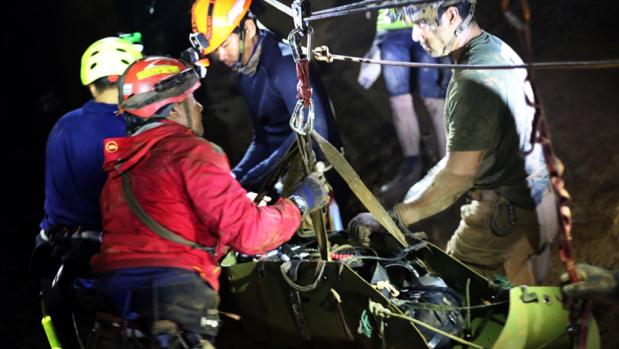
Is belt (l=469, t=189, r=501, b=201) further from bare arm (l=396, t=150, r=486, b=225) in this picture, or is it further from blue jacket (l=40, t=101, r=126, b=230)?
blue jacket (l=40, t=101, r=126, b=230)

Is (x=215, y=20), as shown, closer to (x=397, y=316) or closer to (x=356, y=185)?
(x=356, y=185)

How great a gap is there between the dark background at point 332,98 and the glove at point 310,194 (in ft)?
5.75

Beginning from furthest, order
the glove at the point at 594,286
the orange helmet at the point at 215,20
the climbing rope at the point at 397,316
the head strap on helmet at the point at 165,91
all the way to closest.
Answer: the orange helmet at the point at 215,20
the head strap on helmet at the point at 165,91
the climbing rope at the point at 397,316
the glove at the point at 594,286

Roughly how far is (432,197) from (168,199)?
1546 millimetres

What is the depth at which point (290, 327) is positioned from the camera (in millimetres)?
3342

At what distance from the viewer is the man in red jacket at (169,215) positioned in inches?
105

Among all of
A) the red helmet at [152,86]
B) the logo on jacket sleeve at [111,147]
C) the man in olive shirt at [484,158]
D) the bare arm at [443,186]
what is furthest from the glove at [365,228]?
the logo on jacket sleeve at [111,147]

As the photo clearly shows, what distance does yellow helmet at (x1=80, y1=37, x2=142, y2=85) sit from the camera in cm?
409

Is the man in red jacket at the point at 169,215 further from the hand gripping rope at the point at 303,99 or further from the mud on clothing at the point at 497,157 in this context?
the mud on clothing at the point at 497,157

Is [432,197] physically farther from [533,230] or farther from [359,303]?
[359,303]

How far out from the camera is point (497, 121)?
3.18m

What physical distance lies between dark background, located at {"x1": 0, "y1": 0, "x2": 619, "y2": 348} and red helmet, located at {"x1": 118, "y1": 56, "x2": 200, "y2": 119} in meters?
2.38

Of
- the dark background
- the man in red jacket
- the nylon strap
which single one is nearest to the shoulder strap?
the man in red jacket

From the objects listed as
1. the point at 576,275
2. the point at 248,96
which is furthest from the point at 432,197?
the point at 248,96
